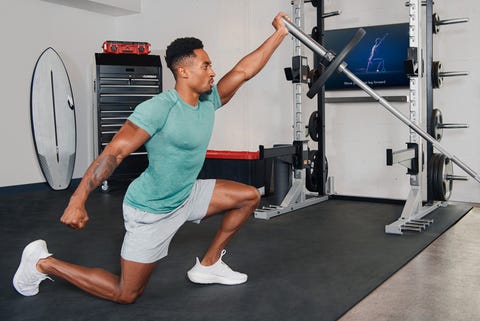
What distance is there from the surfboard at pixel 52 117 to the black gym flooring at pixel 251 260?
3.33 ft

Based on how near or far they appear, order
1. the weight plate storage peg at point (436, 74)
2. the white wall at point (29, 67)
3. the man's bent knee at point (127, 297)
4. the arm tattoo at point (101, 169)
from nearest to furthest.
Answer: the arm tattoo at point (101, 169) → the man's bent knee at point (127, 297) → the weight plate storage peg at point (436, 74) → the white wall at point (29, 67)

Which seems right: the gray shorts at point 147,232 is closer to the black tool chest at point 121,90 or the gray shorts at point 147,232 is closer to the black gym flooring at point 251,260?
the black gym flooring at point 251,260

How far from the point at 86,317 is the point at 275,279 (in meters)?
0.97

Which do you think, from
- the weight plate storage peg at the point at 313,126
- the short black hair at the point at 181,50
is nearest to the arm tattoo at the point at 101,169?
the short black hair at the point at 181,50

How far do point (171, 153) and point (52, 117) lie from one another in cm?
421

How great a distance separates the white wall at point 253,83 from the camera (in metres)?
4.86

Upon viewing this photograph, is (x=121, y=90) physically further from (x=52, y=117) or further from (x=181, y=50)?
(x=181, y=50)

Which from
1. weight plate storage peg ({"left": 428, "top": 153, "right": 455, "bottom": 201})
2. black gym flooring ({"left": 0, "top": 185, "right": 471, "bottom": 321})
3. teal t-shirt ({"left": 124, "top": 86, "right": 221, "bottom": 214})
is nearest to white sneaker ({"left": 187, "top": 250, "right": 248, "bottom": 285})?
black gym flooring ({"left": 0, "top": 185, "right": 471, "bottom": 321})

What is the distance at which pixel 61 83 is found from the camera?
5.97 m

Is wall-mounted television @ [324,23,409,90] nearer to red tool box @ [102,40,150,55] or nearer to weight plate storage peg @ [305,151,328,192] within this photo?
weight plate storage peg @ [305,151,328,192]

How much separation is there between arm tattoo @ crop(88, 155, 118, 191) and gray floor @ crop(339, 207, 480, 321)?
112 centimetres

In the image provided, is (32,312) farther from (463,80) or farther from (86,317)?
(463,80)

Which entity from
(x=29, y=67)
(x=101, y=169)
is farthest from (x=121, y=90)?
(x=101, y=169)

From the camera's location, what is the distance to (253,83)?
228 inches
